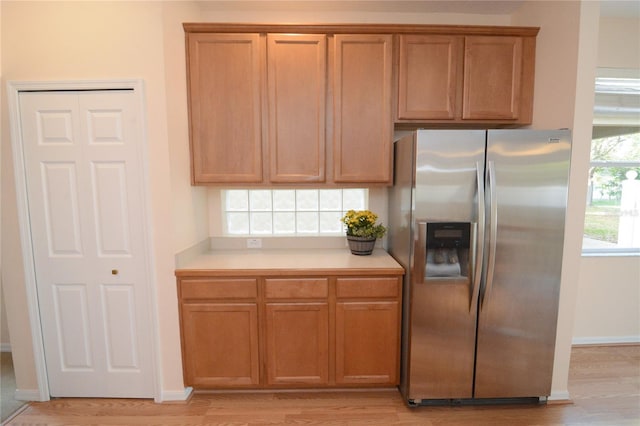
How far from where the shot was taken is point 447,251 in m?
1.80

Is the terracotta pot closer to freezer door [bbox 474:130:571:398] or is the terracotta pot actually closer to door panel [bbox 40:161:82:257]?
freezer door [bbox 474:130:571:398]

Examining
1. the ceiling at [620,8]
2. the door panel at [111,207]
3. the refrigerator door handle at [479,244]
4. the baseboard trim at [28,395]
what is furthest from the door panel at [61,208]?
the ceiling at [620,8]

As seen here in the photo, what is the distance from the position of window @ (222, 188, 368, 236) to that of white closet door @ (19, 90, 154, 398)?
33.5 inches

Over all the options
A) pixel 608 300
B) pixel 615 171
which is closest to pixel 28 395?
pixel 608 300

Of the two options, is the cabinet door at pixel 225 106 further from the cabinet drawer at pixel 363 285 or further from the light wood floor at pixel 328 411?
the light wood floor at pixel 328 411

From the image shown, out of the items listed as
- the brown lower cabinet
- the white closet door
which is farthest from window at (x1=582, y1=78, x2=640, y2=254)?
the white closet door

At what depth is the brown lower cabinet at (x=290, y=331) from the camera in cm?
194

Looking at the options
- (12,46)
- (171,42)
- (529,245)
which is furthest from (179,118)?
(529,245)

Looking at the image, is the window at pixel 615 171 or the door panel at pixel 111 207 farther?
the window at pixel 615 171

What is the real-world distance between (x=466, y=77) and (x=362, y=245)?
4.82ft

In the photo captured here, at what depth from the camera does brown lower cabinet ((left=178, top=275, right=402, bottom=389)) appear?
6.37ft

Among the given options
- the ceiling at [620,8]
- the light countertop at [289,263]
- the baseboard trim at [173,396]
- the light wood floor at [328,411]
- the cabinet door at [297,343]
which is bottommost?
the light wood floor at [328,411]

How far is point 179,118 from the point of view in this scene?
1.97 meters

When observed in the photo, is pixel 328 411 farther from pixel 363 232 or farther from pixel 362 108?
pixel 362 108
